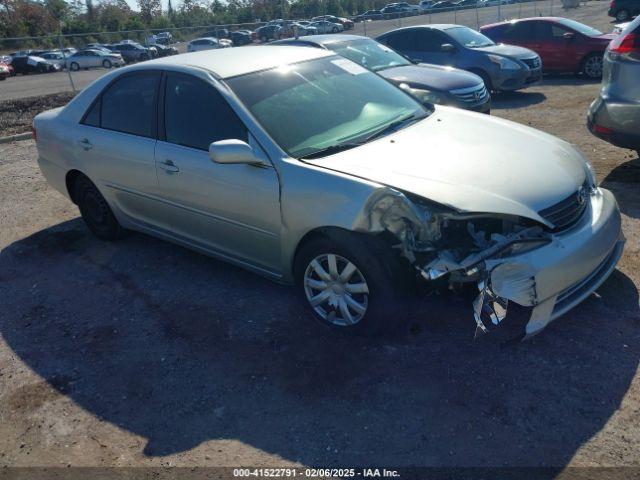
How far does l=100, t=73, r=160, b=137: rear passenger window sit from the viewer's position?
4.69 metres

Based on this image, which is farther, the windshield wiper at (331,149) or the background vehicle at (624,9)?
the background vehicle at (624,9)

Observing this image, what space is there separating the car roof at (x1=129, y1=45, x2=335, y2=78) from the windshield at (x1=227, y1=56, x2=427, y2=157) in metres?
0.09

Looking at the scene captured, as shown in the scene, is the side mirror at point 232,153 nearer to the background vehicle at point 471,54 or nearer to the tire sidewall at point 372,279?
the tire sidewall at point 372,279

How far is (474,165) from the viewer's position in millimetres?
3596

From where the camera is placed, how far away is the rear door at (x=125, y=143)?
469 cm

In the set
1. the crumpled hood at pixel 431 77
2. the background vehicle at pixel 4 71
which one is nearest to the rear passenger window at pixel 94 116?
the crumpled hood at pixel 431 77

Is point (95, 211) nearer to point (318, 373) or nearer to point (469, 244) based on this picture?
point (318, 373)

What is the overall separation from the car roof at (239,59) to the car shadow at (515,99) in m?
6.98

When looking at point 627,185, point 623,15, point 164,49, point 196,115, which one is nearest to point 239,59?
point 196,115

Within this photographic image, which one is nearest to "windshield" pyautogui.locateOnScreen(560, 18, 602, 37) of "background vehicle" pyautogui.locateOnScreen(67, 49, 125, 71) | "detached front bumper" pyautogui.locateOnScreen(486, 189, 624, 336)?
"detached front bumper" pyautogui.locateOnScreen(486, 189, 624, 336)

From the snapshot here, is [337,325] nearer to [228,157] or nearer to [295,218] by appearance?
[295,218]

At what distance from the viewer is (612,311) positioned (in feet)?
12.3

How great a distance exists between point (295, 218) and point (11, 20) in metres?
57.7

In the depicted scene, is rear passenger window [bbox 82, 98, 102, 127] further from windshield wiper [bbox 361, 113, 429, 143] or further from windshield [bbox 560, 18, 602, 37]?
windshield [bbox 560, 18, 602, 37]
